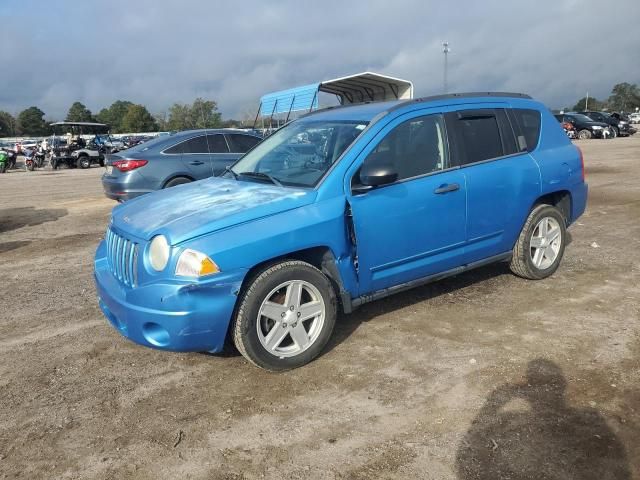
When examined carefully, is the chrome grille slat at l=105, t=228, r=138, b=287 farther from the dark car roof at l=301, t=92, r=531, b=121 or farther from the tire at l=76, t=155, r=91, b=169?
the tire at l=76, t=155, r=91, b=169

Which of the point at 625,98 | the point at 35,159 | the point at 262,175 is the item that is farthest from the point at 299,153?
the point at 625,98

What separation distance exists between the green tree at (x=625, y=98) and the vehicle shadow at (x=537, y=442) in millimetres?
129976

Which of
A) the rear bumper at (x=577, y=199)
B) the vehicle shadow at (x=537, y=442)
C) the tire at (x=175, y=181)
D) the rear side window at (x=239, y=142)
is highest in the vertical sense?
the rear side window at (x=239, y=142)

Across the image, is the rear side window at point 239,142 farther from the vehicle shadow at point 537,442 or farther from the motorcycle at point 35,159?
the motorcycle at point 35,159

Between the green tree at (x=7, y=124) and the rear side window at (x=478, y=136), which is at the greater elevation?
the green tree at (x=7, y=124)

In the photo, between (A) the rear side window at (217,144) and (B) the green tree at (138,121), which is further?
(B) the green tree at (138,121)

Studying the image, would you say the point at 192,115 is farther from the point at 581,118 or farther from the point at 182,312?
the point at 182,312

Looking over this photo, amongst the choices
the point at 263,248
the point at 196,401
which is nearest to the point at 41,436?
the point at 196,401

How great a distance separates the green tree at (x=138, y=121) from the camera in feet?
302

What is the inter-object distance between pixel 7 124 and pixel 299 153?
103750 millimetres

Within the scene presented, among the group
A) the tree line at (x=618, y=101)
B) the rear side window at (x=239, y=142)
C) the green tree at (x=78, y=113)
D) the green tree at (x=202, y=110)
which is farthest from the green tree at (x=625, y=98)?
the rear side window at (x=239, y=142)

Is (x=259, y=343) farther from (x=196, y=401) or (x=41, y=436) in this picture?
(x=41, y=436)

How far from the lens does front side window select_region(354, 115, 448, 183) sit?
4223 millimetres

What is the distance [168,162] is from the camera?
9.25 meters
